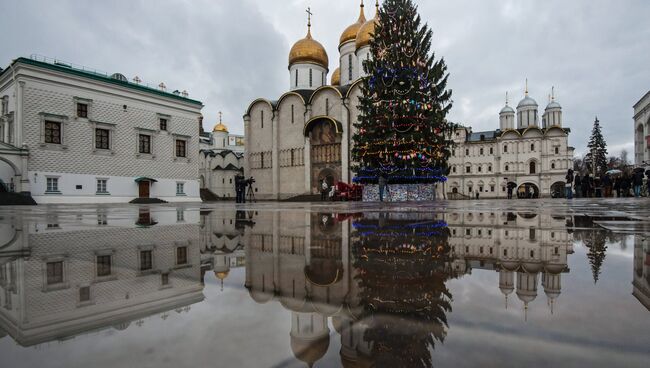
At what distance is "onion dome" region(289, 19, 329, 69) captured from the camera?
3666 cm

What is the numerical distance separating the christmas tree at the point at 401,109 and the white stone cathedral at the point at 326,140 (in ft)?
25.6

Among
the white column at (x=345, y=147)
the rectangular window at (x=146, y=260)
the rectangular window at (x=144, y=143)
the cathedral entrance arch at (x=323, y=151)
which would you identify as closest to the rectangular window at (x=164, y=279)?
the rectangular window at (x=146, y=260)

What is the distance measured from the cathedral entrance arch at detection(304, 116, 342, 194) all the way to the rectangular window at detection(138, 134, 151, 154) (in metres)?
13.6

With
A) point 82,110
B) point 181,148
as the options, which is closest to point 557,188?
point 181,148

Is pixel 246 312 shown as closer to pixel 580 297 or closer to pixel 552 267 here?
pixel 580 297

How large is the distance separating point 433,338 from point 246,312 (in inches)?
17.3

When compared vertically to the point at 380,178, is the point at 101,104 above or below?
above

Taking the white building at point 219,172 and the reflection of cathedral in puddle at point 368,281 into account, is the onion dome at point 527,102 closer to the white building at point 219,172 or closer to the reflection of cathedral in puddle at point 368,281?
the white building at point 219,172

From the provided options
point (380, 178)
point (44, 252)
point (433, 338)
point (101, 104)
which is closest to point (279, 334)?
point (433, 338)

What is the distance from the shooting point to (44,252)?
185 centimetres

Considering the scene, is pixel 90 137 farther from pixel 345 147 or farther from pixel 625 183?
pixel 625 183

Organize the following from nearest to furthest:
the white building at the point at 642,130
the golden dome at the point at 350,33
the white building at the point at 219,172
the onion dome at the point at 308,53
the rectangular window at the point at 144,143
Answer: the rectangular window at the point at 144,143
the white building at the point at 642,130
the golden dome at the point at 350,33
the onion dome at the point at 308,53
the white building at the point at 219,172

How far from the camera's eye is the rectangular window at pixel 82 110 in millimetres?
21367

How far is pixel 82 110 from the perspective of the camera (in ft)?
Answer: 70.8
